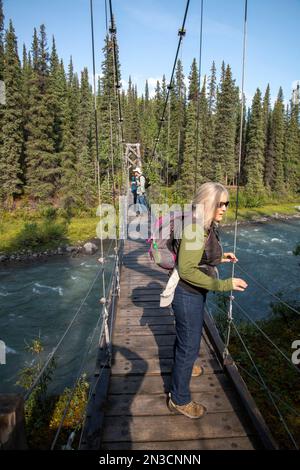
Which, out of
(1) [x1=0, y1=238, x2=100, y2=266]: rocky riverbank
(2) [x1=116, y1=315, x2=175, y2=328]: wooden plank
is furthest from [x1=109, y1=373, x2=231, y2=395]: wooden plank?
(1) [x1=0, y1=238, x2=100, y2=266]: rocky riverbank

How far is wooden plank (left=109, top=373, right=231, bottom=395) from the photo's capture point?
2.96m

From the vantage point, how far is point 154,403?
2770 mm

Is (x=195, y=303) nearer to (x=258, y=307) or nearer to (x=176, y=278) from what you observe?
(x=176, y=278)

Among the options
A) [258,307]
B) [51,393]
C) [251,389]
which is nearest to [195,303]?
[251,389]

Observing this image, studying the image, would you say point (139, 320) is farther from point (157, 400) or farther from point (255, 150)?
point (255, 150)

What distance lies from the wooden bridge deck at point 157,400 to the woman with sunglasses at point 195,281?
0.52 feet

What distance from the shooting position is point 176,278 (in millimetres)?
2398

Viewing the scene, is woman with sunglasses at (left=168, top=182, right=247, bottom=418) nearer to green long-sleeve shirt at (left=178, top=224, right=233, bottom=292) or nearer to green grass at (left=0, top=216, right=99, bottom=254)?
green long-sleeve shirt at (left=178, top=224, right=233, bottom=292)

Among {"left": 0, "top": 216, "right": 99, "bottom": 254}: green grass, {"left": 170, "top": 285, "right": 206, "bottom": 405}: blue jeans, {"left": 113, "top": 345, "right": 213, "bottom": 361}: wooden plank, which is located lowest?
{"left": 0, "top": 216, "right": 99, "bottom": 254}: green grass

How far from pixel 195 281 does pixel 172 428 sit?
1.27 m

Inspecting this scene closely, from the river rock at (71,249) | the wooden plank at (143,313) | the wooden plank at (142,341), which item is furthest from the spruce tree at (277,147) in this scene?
the wooden plank at (142,341)

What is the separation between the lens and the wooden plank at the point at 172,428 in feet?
7.82

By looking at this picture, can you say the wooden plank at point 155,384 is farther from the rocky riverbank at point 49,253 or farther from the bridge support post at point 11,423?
the rocky riverbank at point 49,253

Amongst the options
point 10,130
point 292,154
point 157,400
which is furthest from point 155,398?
point 292,154
